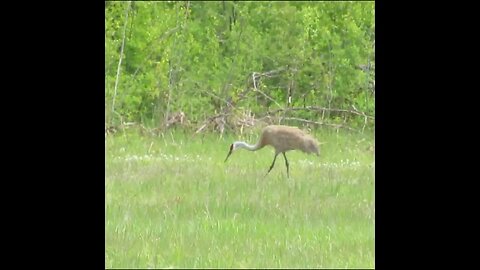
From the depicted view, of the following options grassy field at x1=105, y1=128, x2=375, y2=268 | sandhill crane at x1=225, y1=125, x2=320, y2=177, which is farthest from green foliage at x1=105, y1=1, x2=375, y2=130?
sandhill crane at x1=225, y1=125, x2=320, y2=177

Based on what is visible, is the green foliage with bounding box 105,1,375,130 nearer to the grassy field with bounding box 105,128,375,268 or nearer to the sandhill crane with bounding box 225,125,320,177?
the grassy field with bounding box 105,128,375,268

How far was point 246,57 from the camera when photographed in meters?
22.2

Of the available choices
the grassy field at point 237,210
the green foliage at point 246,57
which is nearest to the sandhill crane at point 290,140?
the grassy field at point 237,210

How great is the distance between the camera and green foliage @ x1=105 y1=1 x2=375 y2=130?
21203mm

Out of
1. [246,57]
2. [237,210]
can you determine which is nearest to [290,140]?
[237,210]

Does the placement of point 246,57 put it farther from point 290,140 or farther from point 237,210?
point 237,210

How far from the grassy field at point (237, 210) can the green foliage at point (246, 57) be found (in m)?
5.50

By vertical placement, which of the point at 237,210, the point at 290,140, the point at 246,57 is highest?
the point at 246,57

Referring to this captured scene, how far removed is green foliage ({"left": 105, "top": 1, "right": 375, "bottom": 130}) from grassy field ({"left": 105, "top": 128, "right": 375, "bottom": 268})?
5.50 metres

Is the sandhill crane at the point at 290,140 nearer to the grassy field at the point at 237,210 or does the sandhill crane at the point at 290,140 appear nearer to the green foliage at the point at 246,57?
the grassy field at the point at 237,210

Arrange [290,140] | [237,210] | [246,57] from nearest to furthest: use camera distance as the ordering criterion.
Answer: [237,210] < [290,140] < [246,57]

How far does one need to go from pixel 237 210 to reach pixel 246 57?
11762 mm
